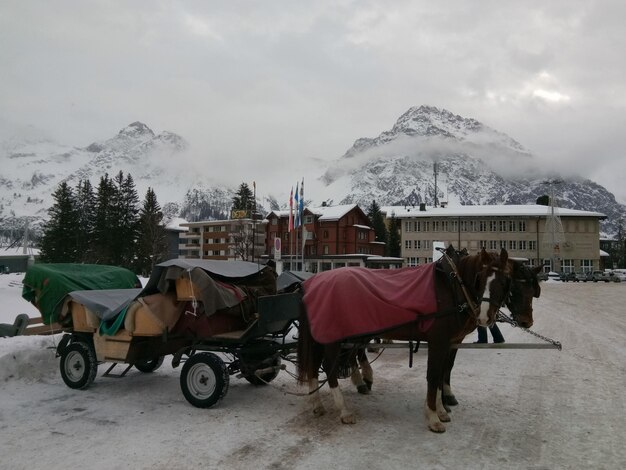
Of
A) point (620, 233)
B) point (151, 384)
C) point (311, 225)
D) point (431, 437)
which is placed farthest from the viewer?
point (620, 233)

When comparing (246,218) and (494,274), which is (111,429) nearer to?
(494,274)

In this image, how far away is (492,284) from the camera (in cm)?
563

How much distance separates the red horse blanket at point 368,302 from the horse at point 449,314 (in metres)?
0.09

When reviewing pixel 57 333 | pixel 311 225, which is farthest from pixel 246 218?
pixel 57 333

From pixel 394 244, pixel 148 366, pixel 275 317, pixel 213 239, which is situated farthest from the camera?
pixel 213 239

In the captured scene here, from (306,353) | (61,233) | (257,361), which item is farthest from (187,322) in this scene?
(61,233)

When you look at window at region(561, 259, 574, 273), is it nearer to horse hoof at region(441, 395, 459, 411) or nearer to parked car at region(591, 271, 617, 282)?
parked car at region(591, 271, 617, 282)

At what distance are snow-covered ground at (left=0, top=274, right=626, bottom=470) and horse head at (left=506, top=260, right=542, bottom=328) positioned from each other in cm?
127

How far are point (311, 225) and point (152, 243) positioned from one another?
23.2 m

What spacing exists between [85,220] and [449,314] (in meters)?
62.4

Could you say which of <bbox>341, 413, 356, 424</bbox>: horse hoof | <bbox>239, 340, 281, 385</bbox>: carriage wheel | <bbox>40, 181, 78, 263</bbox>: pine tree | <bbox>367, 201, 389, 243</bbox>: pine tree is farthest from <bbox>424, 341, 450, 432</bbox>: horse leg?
<bbox>367, 201, 389, 243</bbox>: pine tree

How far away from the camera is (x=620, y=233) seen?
118 metres

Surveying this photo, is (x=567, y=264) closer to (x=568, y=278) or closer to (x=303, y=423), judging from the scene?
(x=568, y=278)

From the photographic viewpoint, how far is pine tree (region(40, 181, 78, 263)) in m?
53.2
